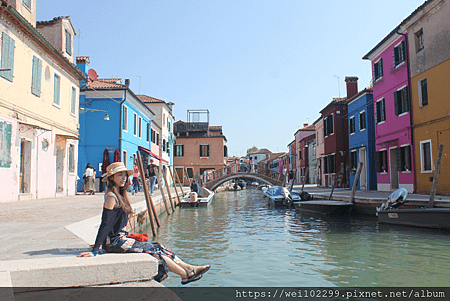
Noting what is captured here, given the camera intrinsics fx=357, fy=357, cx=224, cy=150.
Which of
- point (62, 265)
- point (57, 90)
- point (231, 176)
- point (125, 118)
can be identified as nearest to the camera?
point (62, 265)

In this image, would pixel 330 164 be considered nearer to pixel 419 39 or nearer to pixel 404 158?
pixel 404 158

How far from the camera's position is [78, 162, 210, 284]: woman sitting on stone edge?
4.03 meters

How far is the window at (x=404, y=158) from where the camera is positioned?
16.1 meters

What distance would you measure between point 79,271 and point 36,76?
11.8 m

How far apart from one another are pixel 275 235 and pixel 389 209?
4.03m

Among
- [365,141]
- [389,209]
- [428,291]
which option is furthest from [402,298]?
[365,141]

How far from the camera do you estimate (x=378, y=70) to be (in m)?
19.6

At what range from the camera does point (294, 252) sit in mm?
7691

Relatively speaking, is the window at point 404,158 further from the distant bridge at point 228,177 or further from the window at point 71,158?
the distant bridge at point 228,177

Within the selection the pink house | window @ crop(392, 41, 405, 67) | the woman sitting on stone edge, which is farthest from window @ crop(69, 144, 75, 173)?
window @ crop(392, 41, 405, 67)

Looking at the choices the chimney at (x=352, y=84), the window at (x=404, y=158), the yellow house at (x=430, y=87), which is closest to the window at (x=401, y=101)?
the yellow house at (x=430, y=87)

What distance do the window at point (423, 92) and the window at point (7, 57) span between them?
15.5m

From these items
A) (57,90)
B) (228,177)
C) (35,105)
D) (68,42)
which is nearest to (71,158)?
(57,90)

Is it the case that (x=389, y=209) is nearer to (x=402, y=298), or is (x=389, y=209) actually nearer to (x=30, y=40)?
(x=402, y=298)
